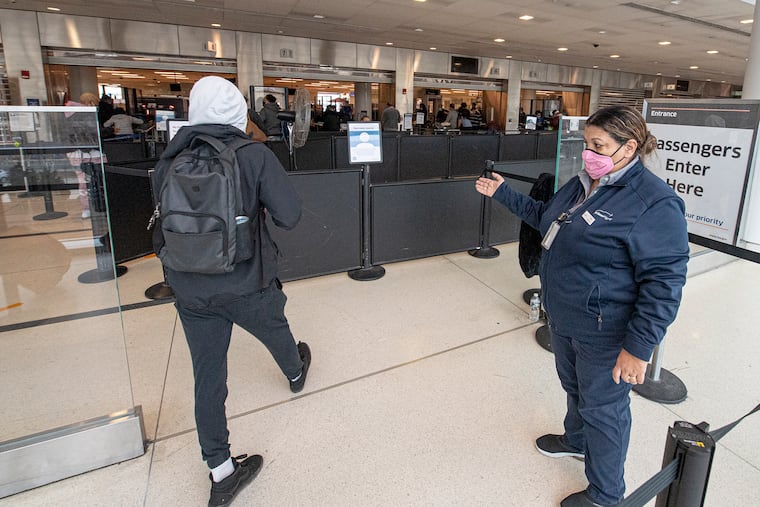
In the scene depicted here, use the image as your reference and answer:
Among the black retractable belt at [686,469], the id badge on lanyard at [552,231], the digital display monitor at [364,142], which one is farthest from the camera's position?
the digital display monitor at [364,142]

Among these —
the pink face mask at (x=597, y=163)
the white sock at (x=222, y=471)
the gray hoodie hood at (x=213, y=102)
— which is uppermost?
the gray hoodie hood at (x=213, y=102)

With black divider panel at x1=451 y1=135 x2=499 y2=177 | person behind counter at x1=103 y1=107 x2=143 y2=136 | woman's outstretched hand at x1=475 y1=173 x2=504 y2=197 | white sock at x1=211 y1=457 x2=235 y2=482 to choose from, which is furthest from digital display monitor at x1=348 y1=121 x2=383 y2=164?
person behind counter at x1=103 y1=107 x2=143 y2=136

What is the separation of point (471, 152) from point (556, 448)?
6.32 meters

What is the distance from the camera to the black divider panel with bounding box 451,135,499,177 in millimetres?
7641

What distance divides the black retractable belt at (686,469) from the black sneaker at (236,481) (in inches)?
59.6

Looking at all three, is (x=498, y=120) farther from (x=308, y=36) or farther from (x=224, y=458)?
(x=224, y=458)

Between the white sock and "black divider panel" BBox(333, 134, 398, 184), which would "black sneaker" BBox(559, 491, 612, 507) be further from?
"black divider panel" BBox(333, 134, 398, 184)

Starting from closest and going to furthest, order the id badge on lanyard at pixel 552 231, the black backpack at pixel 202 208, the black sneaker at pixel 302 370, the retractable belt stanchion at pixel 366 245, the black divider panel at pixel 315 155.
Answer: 1. the black backpack at pixel 202 208
2. the id badge on lanyard at pixel 552 231
3. the black sneaker at pixel 302 370
4. the retractable belt stanchion at pixel 366 245
5. the black divider panel at pixel 315 155

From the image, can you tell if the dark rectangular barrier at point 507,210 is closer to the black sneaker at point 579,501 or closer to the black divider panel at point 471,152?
the black divider panel at point 471,152

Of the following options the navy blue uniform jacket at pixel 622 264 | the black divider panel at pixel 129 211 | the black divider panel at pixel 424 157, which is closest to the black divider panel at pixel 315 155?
the black divider panel at pixel 424 157

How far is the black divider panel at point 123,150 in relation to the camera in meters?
5.95

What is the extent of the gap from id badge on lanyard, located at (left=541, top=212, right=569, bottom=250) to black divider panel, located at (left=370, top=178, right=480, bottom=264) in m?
2.69

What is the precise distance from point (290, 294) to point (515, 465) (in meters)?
2.39

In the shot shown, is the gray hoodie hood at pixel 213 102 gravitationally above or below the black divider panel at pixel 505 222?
above
